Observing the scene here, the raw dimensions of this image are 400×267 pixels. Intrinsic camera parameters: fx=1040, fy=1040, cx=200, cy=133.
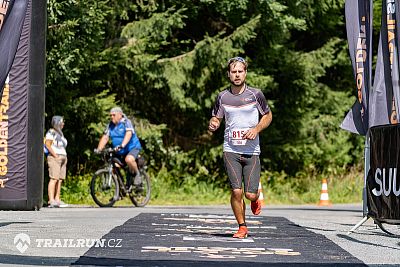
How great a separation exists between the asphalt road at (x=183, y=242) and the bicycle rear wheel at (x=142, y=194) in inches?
215

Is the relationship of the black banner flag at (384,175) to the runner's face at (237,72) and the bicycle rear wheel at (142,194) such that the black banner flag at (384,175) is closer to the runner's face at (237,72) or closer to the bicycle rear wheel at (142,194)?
the runner's face at (237,72)

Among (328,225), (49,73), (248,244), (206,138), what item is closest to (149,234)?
(248,244)

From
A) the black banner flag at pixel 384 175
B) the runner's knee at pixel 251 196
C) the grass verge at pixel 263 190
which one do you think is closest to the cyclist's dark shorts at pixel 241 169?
the runner's knee at pixel 251 196

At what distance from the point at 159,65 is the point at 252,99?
15973 mm

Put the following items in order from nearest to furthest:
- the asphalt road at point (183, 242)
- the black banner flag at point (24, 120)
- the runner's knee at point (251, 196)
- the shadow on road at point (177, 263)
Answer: the shadow on road at point (177, 263)
the asphalt road at point (183, 242)
the runner's knee at point (251, 196)
the black banner flag at point (24, 120)

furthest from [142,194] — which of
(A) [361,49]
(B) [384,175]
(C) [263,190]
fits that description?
(B) [384,175]

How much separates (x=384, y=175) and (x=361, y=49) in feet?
9.53

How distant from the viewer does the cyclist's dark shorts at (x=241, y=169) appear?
→ 38.8 ft

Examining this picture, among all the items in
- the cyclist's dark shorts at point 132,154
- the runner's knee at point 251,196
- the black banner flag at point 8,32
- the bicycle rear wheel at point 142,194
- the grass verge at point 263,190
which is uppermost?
the black banner flag at point 8,32

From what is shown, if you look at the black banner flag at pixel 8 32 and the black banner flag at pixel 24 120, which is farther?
the black banner flag at pixel 24 120

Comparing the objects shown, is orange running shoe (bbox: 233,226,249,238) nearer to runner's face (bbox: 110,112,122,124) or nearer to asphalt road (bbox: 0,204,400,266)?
asphalt road (bbox: 0,204,400,266)

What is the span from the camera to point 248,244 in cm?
→ 1095

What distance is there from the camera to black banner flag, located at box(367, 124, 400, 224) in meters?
11.3

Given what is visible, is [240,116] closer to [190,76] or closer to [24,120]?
[24,120]
